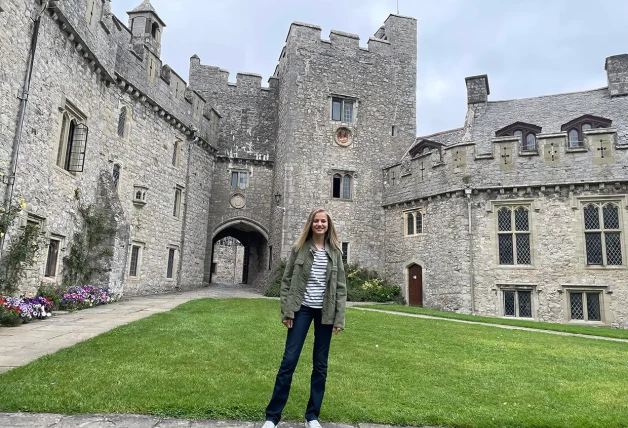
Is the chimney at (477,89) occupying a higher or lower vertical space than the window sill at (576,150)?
higher

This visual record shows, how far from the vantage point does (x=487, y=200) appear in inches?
689

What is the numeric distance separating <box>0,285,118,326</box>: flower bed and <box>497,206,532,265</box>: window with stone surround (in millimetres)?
14021

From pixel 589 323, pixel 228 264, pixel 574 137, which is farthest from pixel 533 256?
pixel 228 264

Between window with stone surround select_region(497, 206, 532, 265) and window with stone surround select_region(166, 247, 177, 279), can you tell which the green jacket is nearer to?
window with stone surround select_region(497, 206, 532, 265)

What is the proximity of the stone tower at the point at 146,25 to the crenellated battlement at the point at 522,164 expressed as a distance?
13.3m

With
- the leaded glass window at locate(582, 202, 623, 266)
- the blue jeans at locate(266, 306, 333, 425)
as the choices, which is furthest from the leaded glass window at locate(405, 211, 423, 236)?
the blue jeans at locate(266, 306, 333, 425)

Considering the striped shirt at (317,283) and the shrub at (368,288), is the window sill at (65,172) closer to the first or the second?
the striped shirt at (317,283)

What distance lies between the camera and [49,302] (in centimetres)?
1026

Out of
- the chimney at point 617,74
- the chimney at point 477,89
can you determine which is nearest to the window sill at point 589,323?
the chimney at point 617,74

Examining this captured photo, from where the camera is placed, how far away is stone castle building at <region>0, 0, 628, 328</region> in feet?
39.4

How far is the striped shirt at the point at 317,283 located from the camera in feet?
12.8

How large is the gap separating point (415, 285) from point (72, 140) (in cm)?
1412

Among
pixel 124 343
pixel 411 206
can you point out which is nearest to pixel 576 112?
pixel 411 206

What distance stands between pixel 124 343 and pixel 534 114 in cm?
2009
